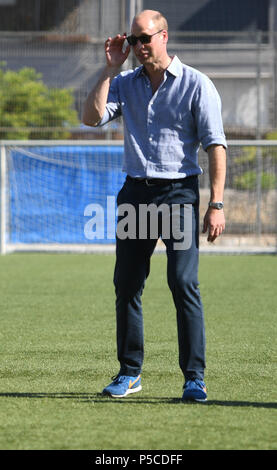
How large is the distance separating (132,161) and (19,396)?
1.38 metres

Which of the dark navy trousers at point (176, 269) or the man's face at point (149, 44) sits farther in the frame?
the dark navy trousers at point (176, 269)

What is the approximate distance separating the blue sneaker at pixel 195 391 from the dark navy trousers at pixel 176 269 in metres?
0.04

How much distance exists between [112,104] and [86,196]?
1271 centimetres

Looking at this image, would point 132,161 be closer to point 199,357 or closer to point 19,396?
point 199,357

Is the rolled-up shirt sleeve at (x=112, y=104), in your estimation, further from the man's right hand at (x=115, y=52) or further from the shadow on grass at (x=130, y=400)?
the shadow on grass at (x=130, y=400)

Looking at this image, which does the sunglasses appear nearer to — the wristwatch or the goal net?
the wristwatch

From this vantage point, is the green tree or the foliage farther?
the green tree

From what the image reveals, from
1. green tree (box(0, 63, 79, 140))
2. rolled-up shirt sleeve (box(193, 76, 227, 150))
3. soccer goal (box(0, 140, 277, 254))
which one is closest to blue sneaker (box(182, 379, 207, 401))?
rolled-up shirt sleeve (box(193, 76, 227, 150))

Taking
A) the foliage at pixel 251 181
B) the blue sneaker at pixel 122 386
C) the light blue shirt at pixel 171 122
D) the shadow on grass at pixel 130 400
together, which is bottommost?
the shadow on grass at pixel 130 400

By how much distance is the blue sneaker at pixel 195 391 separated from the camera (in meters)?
4.73

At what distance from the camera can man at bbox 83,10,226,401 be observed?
4.73m

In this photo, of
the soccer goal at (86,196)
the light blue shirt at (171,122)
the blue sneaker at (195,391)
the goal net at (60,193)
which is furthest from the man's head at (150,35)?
the goal net at (60,193)

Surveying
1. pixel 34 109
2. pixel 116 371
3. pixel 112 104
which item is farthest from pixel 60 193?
pixel 112 104
